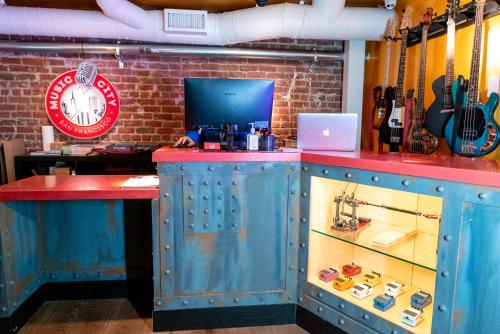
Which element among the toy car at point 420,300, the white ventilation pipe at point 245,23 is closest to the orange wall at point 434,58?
the white ventilation pipe at point 245,23

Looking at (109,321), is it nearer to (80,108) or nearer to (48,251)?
(48,251)

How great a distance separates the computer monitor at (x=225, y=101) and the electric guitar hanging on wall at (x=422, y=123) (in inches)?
44.9

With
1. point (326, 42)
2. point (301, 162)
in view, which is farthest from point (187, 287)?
point (326, 42)

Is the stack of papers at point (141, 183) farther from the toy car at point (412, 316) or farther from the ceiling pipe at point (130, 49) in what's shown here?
the ceiling pipe at point (130, 49)

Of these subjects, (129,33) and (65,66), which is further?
(65,66)

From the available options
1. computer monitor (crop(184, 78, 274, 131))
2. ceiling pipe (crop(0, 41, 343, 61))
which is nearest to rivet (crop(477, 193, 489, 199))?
computer monitor (crop(184, 78, 274, 131))

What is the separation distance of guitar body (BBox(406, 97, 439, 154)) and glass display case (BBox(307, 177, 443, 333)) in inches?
24.8

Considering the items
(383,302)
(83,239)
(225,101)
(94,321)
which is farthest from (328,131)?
(94,321)

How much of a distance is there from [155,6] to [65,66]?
4.07 ft

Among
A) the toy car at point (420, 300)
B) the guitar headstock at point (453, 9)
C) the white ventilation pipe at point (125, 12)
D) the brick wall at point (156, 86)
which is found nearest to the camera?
the toy car at point (420, 300)

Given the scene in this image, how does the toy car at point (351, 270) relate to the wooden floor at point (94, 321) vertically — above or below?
above

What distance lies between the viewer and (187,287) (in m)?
2.34

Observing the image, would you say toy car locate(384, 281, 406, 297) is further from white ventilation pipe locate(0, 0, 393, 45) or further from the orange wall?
white ventilation pipe locate(0, 0, 393, 45)

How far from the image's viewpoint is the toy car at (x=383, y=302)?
6.53ft
